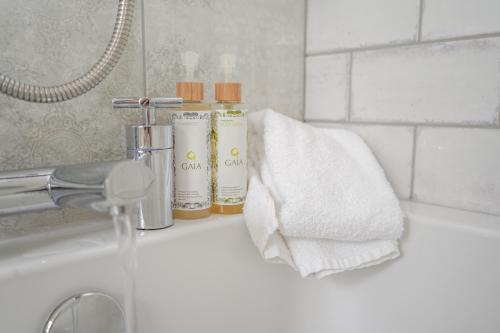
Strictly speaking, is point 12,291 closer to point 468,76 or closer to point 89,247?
point 89,247

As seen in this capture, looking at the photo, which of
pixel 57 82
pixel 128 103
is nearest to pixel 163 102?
pixel 128 103

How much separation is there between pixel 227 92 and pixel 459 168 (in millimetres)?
374

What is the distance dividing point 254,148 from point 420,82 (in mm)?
287

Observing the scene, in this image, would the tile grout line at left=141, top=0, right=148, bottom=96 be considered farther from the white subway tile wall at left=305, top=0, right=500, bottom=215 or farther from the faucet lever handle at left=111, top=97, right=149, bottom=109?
the white subway tile wall at left=305, top=0, right=500, bottom=215

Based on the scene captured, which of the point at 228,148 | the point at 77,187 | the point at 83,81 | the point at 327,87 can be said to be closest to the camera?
the point at 77,187

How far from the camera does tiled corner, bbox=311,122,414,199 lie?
2.22 feet

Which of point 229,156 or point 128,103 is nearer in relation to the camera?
point 128,103

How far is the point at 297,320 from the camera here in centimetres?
64

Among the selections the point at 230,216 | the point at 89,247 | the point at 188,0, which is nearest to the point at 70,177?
the point at 89,247

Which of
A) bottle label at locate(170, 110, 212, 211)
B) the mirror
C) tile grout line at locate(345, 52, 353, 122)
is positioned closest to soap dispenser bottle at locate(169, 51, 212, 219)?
bottle label at locate(170, 110, 212, 211)

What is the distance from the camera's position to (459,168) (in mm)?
620

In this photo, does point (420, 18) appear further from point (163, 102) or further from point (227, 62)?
point (163, 102)

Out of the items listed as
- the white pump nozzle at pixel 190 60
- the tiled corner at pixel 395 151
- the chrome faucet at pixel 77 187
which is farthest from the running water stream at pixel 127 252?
the tiled corner at pixel 395 151

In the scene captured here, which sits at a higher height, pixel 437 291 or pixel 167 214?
pixel 167 214
